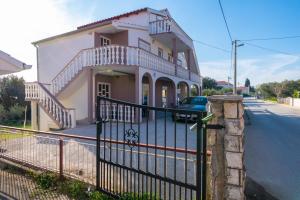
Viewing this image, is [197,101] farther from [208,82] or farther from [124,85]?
[208,82]

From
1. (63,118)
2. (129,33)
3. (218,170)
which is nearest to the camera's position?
(218,170)

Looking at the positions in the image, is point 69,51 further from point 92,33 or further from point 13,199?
point 13,199

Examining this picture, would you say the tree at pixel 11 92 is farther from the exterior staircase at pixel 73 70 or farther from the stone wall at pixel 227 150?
the stone wall at pixel 227 150

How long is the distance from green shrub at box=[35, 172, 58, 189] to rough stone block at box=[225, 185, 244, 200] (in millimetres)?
3652

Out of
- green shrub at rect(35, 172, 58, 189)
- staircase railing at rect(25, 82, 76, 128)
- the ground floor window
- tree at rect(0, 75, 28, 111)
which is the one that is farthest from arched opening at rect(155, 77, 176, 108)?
tree at rect(0, 75, 28, 111)

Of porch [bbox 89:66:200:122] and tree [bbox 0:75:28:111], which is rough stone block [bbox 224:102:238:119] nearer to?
porch [bbox 89:66:200:122]

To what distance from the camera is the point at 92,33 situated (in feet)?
46.0

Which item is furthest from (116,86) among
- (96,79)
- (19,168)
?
A: (19,168)

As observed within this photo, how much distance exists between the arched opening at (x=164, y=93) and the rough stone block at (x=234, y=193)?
16.6m

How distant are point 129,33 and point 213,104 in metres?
13.2

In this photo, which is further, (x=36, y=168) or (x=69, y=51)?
(x=69, y=51)

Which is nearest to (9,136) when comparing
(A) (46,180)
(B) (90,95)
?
(A) (46,180)

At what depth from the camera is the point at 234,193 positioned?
290cm

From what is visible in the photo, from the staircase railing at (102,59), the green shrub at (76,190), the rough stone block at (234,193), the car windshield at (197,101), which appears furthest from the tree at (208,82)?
the rough stone block at (234,193)
